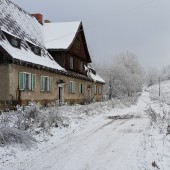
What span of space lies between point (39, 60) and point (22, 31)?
10.8ft

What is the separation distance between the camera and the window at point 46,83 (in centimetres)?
2550

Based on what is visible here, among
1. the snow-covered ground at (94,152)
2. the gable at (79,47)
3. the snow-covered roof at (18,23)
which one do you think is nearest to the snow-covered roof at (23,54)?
the snow-covered roof at (18,23)

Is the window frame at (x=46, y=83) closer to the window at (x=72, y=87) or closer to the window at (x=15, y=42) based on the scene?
the window at (x=15, y=42)

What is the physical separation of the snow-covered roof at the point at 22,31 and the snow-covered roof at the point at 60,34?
2.85 ft

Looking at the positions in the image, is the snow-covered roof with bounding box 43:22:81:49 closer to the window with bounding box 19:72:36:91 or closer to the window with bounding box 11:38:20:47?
the window with bounding box 19:72:36:91

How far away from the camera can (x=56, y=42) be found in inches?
1253

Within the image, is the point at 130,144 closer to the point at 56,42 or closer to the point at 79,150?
the point at 79,150

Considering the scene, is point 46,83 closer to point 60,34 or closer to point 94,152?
point 60,34

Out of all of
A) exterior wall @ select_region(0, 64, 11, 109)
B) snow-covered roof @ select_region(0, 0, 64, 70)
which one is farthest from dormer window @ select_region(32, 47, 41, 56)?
exterior wall @ select_region(0, 64, 11, 109)

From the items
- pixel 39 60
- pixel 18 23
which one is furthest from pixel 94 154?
pixel 18 23

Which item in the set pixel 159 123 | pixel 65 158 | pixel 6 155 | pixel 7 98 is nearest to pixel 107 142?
pixel 65 158

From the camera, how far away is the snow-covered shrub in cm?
1032

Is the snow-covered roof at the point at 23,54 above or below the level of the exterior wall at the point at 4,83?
above

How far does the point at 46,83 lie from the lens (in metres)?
26.4
